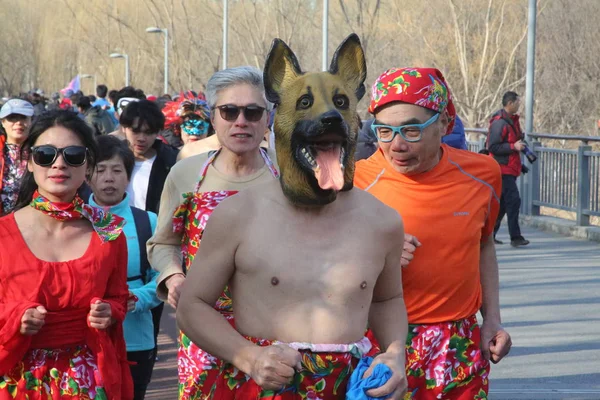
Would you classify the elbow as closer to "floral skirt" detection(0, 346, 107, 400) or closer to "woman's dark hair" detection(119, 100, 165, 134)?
"floral skirt" detection(0, 346, 107, 400)

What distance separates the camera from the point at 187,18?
53.2m

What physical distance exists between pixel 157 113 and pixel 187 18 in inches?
1835

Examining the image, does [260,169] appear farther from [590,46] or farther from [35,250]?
[590,46]

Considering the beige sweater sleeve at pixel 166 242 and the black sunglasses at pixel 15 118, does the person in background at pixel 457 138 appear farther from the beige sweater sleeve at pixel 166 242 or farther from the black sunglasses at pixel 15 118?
the black sunglasses at pixel 15 118

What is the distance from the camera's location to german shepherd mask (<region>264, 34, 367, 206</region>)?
2.98m

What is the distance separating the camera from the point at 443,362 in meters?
4.13

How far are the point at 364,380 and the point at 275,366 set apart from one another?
248mm

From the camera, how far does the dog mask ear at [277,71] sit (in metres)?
3.16

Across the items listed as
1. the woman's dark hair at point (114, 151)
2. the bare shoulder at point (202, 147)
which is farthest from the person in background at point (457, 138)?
the woman's dark hair at point (114, 151)

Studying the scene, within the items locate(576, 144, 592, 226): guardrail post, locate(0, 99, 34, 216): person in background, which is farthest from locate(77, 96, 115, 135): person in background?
locate(0, 99, 34, 216): person in background

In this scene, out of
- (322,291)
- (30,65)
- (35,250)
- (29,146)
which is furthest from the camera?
(30,65)

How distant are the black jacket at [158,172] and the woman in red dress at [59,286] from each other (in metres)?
2.91

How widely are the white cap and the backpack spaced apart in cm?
337

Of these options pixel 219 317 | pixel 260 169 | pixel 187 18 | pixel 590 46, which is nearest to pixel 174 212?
pixel 260 169
